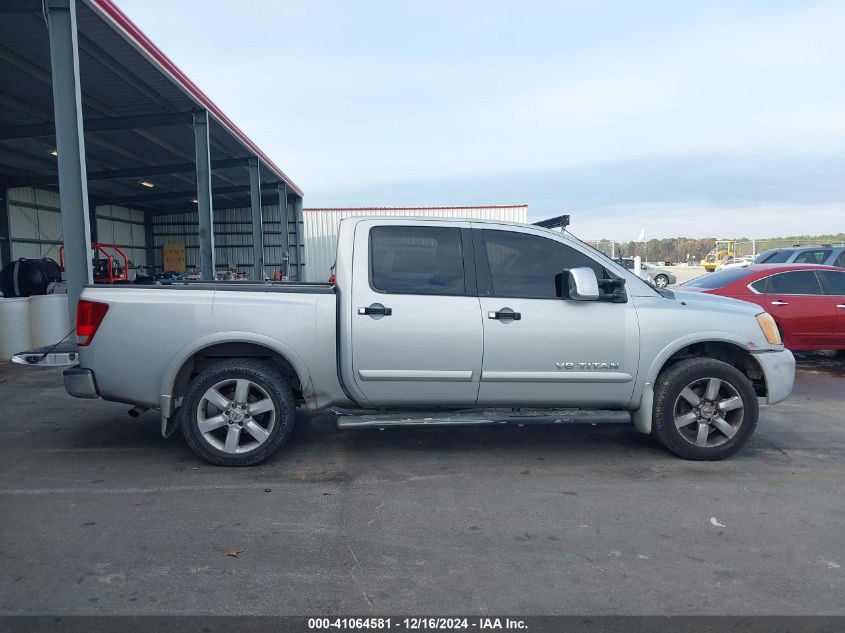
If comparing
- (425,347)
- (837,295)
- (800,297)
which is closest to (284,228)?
(800,297)

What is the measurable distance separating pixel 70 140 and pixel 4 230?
17.0 metres

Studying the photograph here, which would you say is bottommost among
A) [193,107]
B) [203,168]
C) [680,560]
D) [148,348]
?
[680,560]

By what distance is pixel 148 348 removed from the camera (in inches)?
192

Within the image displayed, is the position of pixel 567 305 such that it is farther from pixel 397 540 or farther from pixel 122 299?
pixel 122 299

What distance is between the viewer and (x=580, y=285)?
15.9ft

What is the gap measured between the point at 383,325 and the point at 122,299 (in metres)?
1.99

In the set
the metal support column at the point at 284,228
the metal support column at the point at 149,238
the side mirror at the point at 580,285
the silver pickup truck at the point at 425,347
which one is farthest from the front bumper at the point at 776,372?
the metal support column at the point at 149,238

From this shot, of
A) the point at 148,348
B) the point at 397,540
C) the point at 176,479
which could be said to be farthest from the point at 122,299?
the point at 397,540

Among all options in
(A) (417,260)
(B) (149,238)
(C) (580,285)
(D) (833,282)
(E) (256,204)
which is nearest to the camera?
(C) (580,285)

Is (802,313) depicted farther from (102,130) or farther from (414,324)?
(102,130)

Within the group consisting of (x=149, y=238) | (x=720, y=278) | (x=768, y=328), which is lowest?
(x=768, y=328)

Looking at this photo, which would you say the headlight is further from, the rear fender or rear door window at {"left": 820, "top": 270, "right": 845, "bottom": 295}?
rear door window at {"left": 820, "top": 270, "right": 845, "bottom": 295}

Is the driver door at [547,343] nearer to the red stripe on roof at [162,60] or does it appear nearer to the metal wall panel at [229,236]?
the red stripe on roof at [162,60]

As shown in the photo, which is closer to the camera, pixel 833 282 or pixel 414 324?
pixel 414 324
